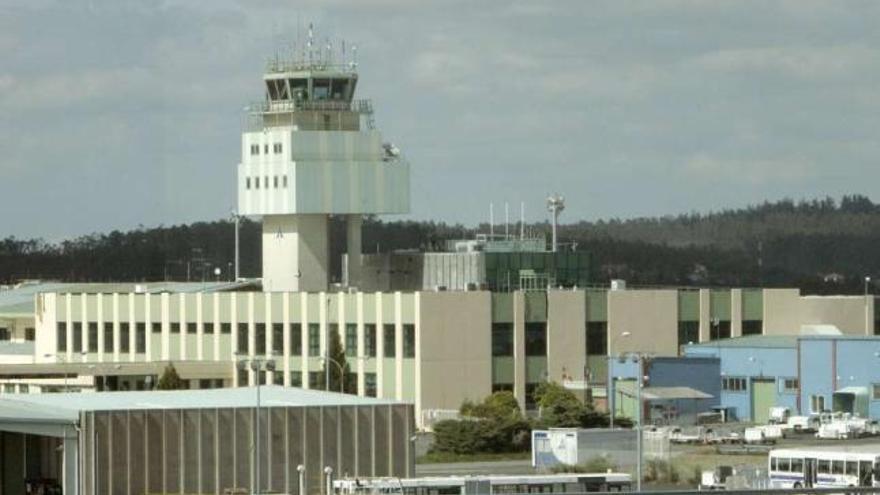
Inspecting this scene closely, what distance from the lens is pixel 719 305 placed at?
94500mm

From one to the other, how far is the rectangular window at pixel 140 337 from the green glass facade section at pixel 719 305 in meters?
25.4

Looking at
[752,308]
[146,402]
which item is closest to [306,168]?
[752,308]

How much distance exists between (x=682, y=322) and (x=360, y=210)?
16953mm

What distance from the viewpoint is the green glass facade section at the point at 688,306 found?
93562 millimetres

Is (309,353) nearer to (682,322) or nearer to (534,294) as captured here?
(534,294)

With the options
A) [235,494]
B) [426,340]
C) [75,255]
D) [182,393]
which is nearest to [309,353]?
[426,340]

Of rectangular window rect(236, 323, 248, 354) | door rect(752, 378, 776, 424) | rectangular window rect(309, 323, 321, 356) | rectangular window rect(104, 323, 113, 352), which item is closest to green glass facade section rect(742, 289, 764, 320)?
door rect(752, 378, 776, 424)

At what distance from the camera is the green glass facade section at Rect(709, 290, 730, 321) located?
94125 millimetres

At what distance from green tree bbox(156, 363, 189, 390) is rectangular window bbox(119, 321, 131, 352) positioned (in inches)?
637

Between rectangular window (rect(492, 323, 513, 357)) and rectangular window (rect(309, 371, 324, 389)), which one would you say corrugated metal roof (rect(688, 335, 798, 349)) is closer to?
rectangular window (rect(492, 323, 513, 357))

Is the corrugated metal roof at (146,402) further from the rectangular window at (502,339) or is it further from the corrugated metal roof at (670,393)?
the rectangular window at (502,339)

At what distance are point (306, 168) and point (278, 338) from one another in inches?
372

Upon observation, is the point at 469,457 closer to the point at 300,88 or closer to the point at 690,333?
the point at 690,333

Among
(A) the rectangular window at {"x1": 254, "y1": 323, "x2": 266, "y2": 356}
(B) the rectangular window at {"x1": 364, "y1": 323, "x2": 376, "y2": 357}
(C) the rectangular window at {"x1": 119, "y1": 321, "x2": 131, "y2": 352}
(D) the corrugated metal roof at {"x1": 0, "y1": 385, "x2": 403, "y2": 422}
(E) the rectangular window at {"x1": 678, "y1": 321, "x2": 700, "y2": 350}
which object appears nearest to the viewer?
(D) the corrugated metal roof at {"x1": 0, "y1": 385, "x2": 403, "y2": 422}
